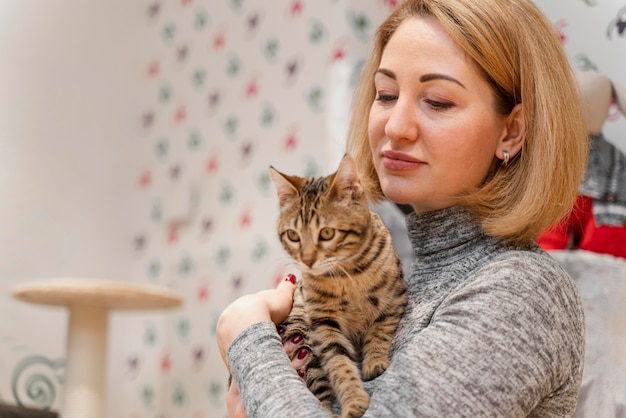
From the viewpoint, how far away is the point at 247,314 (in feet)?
3.18

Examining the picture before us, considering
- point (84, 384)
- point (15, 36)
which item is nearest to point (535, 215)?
point (84, 384)

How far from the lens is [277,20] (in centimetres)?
310

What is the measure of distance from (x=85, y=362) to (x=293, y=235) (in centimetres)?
172

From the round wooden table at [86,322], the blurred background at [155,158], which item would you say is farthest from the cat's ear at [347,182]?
the blurred background at [155,158]

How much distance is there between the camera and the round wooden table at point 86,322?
2.48 metres

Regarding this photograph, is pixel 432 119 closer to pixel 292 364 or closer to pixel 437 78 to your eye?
pixel 437 78

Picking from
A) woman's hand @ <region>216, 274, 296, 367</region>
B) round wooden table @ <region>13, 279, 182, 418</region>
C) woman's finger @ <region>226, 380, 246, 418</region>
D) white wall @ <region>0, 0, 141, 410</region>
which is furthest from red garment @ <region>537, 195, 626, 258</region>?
white wall @ <region>0, 0, 141, 410</region>

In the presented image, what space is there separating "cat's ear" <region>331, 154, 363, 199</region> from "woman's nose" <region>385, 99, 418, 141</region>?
95 millimetres

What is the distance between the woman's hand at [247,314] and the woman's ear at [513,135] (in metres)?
0.41

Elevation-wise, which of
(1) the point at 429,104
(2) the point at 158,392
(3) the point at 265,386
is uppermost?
(1) the point at 429,104

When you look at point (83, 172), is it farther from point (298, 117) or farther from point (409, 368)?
point (409, 368)

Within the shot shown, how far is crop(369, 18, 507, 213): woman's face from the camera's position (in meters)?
1.01

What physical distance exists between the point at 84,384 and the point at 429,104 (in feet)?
6.52

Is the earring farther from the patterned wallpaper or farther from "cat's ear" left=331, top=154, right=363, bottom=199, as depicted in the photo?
the patterned wallpaper
